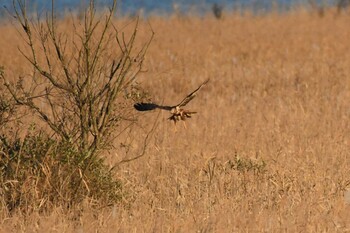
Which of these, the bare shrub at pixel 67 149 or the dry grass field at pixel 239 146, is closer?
the dry grass field at pixel 239 146

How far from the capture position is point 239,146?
8.47 meters

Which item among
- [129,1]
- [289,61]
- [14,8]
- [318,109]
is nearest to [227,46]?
[289,61]

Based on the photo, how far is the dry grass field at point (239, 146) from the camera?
231 inches

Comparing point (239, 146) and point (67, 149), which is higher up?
point (239, 146)

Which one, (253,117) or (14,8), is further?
(253,117)

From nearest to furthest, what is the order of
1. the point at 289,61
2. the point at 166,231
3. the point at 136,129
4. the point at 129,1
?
the point at 166,231, the point at 136,129, the point at 289,61, the point at 129,1

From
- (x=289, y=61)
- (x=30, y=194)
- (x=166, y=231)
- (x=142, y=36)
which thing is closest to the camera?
(x=166, y=231)

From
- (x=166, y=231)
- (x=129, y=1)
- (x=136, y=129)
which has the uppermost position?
(x=129, y=1)

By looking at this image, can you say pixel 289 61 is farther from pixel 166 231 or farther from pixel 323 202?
pixel 166 231

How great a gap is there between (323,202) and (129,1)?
37.8 metres

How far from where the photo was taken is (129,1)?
43438 millimetres

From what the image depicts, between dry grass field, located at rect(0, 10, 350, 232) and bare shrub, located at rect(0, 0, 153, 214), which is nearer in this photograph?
dry grass field, located at rect(0, 10, 350, 232)

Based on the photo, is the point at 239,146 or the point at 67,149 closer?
the point at 67,149

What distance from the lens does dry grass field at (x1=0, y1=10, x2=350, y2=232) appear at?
5.86 metres
